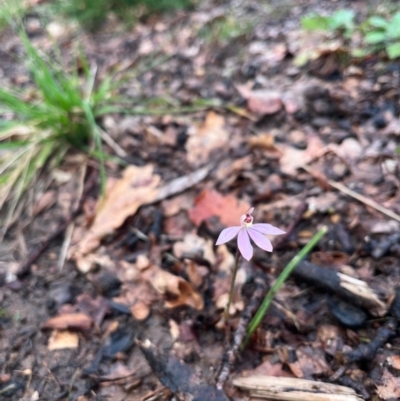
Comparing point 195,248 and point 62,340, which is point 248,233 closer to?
point 195,248

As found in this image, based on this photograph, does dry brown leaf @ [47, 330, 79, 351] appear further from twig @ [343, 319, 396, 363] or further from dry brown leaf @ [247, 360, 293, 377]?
twig @ [343, 319, 396, 363]

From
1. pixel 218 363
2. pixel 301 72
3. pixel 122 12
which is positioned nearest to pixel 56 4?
pixel 122 12

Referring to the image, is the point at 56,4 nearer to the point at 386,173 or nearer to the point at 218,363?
the point at 386,173

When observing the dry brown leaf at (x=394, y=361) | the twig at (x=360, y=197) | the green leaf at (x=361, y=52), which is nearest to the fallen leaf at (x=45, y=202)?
the twig at (x=360, y=197)

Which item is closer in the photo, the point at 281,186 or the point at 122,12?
the point at 281,186

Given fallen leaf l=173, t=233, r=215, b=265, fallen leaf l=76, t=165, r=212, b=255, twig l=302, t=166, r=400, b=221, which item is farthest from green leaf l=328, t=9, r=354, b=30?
fallen leaf l=173, t=233, r=215, b=265

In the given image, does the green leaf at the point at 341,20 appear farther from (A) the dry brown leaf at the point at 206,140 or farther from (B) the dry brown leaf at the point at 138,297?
(B) the dry brown leaf at the point at 138,297
